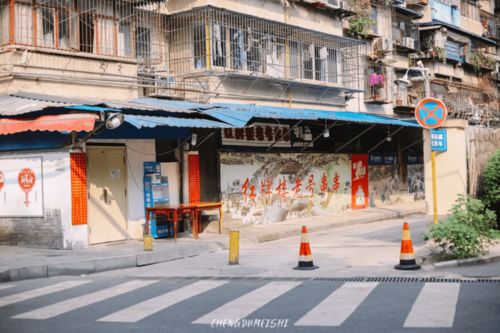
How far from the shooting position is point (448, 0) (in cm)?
4109

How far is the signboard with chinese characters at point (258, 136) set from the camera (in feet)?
71.6

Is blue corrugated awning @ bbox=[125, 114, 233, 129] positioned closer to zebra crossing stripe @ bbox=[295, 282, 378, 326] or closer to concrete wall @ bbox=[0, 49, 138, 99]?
concrete wall @ bbox=[0, 49, 138, 99]

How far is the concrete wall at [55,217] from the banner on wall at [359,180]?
14.1m

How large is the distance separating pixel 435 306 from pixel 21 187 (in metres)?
11.5

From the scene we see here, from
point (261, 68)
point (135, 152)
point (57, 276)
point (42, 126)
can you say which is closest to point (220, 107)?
point (135, 152)

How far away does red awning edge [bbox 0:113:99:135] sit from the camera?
582 inches

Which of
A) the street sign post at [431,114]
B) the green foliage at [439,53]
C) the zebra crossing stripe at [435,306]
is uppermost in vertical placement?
the green foliage at [439,53]

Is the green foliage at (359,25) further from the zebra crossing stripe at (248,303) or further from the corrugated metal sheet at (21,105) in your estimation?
the zebra crossing stripe at (248,303)

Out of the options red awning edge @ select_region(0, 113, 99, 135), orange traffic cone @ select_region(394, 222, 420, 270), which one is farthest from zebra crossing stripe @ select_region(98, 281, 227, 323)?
red awning edge @ select_region(0, 113, 99, 135)

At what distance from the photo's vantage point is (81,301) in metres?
10.0

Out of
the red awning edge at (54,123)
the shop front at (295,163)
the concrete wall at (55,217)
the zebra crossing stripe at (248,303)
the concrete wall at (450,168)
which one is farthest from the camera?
the shop front at (295,163)

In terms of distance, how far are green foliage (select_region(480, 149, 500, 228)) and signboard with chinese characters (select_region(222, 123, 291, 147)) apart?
8.43 m

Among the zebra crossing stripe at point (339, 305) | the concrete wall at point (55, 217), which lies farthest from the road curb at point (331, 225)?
the zebra crossing stripe at point (339, 305)

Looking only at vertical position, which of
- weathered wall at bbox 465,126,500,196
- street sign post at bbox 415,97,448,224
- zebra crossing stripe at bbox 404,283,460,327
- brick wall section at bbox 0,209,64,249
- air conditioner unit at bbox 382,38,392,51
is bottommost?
zebra crossing stripe at bbox 404,283,460,327
